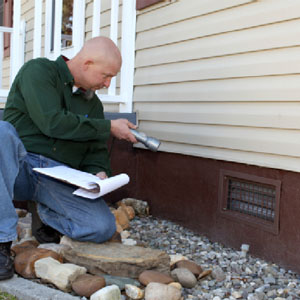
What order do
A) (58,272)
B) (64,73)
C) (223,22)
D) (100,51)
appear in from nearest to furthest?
(58,272)
(100,51)
(64,73)
(223,22)

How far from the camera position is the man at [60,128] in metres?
2.89

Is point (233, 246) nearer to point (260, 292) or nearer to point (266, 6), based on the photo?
point (260, 292)

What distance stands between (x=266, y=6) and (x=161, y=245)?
181cm

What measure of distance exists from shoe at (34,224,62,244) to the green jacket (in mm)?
458

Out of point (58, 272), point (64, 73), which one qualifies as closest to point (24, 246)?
point (58, 272)

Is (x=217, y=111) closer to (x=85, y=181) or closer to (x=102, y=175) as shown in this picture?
(x=102, y=175)

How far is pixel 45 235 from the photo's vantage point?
329 centimetres

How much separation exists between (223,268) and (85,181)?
108 centimetres

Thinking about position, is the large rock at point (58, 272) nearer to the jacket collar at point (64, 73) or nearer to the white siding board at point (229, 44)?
the jacket collar at point (64, 73)

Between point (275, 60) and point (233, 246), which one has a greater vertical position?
point (275, 60)

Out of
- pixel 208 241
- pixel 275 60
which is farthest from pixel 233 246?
pixel 275 60

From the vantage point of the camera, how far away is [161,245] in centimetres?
359

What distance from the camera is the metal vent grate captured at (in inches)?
129

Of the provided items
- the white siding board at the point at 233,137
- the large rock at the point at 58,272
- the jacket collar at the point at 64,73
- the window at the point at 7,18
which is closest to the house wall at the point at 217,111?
the white siding board at the point at 233,137
